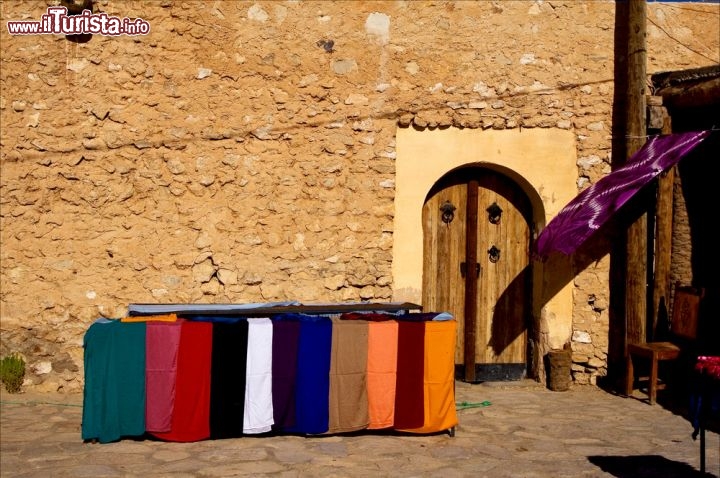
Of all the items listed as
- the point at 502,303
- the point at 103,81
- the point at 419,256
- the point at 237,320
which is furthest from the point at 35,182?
the point at 502,303

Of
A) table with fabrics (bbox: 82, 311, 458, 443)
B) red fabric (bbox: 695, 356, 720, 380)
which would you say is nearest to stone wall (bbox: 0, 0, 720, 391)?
table with fabrics (bbox: 82, 311, 458, 443)

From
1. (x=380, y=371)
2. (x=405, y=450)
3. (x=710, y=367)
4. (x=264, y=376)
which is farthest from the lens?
(x=380, y=371)

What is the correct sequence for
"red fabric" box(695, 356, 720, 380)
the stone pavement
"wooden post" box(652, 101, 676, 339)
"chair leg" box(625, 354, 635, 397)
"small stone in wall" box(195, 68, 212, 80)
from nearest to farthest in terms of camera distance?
"red fabric" box(695, 356, 720, 380) < the stone pavement < "small stone in wall" box(195, 68, 212, 80) < "chair leg" box(625, 354, 635, 397) < "wooden post" box(652, 101, 676, 339)

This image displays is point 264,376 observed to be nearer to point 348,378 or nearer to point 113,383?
point 348,378

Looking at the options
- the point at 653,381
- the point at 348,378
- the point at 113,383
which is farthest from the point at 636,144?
the point at 113,383

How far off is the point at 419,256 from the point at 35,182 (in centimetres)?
368

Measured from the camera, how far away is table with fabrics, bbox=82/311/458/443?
6258mm

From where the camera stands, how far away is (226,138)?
8.01 meters

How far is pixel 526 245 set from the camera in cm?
877

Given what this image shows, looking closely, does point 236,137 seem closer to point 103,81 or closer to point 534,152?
point 103,81

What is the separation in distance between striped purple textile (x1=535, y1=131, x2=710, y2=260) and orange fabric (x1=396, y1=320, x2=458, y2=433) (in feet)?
6.48

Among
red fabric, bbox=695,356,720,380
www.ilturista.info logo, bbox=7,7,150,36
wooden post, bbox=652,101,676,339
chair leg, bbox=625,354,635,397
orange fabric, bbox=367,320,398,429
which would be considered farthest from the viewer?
wooden post, bbox=652,101,676,339

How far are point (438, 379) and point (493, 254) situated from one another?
8.18 feet

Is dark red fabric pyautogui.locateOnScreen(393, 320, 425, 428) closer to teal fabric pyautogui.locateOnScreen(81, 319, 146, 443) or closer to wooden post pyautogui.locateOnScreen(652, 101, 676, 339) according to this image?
teal fabric pyautogui.locateOnScreen(81, 319, 146, 443)
